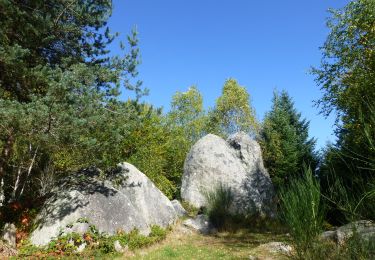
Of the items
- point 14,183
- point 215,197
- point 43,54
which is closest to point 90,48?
point 43,54

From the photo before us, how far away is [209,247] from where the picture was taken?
34.7 ft

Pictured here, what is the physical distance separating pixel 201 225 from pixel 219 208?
0.96 m

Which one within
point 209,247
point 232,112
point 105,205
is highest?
point 232,112

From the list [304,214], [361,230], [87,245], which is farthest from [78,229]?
[361,230]

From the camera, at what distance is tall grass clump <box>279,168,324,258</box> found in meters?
4.05

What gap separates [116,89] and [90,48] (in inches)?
67.1

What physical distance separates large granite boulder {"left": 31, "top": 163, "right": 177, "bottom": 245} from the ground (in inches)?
32.7

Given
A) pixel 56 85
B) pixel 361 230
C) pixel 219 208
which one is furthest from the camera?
pixel 219 208

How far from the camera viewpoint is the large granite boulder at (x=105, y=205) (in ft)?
31.6

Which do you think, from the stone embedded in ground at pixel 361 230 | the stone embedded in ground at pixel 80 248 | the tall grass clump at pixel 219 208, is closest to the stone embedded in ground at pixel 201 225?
the tall grass clump at pixel 219 208

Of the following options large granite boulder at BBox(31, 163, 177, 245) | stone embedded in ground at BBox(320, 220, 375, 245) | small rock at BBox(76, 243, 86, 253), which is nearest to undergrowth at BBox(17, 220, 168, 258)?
small rock at BBox(76, 243, 86, 253)

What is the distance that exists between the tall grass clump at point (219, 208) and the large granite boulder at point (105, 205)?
1.50m

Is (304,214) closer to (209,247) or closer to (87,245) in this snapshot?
(87,245)

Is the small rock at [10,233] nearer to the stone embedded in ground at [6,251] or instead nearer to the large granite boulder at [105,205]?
the stone embedded in ground at [6,251]
